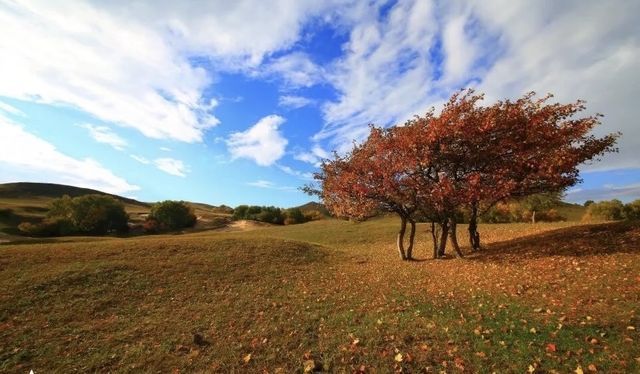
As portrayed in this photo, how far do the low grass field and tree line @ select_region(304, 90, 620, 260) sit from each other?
3.76 m

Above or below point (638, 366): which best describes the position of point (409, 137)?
above

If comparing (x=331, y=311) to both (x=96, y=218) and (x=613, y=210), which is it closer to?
(x=613, y=210)

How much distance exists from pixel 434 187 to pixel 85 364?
A: 56.7 feet

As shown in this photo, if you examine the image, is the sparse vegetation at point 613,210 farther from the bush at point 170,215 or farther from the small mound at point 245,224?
the bush at point 170,215

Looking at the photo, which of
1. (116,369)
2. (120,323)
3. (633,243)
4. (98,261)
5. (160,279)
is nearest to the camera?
(116,369)

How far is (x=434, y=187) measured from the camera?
68.2ft

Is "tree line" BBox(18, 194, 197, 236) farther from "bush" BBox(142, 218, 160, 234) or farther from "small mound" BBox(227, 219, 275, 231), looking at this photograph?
"small mound" BBox(227, 219, 275, 231)

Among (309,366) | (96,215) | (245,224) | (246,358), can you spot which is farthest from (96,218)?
(309,366)

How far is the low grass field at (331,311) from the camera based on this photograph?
980 centimetres

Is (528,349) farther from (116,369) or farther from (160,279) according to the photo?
(160,279)

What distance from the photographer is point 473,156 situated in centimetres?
2116

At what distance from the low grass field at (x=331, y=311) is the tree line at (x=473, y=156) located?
3.76 metres

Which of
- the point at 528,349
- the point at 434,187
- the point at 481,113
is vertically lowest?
the point at 528,349

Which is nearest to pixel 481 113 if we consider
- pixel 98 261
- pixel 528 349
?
pixel 528 349
